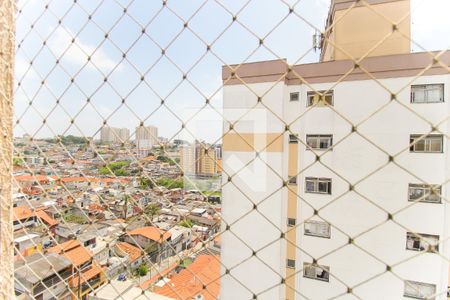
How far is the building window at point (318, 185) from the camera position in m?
3.61

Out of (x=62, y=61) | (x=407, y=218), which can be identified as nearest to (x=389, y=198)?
(x=407, y=218)

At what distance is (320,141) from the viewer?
3623mm

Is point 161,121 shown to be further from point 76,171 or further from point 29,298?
point 29,298

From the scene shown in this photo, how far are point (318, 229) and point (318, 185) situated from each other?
0.72 meters

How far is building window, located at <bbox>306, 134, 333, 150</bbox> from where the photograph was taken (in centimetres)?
353

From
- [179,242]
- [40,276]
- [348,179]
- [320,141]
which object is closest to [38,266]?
[40,276]

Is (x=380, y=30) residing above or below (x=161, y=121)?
above

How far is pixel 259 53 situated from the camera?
491mm

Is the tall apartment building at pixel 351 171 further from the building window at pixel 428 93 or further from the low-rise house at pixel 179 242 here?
the low-rise house at pixel 179 242

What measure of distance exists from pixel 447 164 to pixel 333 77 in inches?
74.0

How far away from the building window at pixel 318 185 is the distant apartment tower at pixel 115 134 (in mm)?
3451

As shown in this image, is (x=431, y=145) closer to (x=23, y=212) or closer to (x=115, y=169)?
(x=115, y=169)

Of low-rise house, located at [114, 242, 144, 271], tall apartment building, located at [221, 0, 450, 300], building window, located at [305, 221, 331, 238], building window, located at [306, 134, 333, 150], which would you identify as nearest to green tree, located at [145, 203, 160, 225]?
low-rise house, located at [114, 242, 144, 271]

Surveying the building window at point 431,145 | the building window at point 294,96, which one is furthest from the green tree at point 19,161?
the building window at point 431,145
